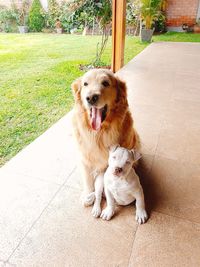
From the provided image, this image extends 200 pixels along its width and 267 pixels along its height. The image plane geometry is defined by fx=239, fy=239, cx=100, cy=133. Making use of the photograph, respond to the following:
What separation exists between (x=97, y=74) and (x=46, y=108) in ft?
6.28

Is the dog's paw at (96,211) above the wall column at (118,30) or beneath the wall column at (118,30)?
beneath

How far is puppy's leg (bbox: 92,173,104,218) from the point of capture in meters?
1.61

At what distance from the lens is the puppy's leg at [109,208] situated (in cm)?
157

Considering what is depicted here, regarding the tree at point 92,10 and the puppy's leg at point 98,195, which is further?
the tree at point 92,10

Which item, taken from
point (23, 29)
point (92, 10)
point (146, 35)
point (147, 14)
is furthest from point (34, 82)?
point (23, 29)

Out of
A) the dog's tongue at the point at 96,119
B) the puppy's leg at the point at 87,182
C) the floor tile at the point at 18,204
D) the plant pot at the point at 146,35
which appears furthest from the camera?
the plant pot at the point at 146,35

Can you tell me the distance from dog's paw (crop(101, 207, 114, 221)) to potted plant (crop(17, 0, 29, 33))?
9936 mm

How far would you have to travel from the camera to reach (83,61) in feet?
18.0

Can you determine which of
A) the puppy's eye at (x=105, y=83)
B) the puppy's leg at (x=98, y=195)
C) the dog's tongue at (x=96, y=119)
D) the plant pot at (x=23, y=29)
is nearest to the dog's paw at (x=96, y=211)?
the puppy's leg at (x=98, y=195)

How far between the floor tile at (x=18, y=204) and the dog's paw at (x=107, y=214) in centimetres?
43

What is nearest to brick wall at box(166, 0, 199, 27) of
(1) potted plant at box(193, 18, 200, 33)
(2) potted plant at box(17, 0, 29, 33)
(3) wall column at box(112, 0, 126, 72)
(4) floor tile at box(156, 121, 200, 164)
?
(1) potted plant at box(193, 18, 200, 33)

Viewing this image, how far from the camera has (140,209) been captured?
1569 millimetres

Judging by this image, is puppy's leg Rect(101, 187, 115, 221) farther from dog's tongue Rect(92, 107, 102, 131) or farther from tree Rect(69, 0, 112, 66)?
tree Rect(69, 0, 112, 66)

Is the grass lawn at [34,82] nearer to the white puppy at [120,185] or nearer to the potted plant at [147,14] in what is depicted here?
the potted plant at [147,14]
